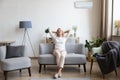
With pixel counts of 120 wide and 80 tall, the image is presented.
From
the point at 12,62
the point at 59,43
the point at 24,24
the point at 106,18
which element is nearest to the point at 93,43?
the point at 106,18

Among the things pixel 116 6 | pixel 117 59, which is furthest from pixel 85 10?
pixel 117 59

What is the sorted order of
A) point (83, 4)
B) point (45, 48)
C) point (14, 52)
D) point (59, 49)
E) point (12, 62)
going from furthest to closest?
point (83, 4)
point (45, 48)
point (59, 49)
point (14, 52)
point (12, 62)

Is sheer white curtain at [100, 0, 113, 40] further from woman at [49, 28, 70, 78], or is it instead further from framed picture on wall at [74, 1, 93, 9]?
woman at [49, 28, 70, 78]

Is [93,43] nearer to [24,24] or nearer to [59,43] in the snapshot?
[59,43]

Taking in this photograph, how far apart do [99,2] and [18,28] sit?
2911 mm

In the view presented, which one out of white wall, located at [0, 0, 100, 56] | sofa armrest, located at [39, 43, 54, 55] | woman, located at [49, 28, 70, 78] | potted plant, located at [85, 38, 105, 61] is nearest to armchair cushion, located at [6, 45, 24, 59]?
sofa armrest, located at [39, 43, 54, 55]

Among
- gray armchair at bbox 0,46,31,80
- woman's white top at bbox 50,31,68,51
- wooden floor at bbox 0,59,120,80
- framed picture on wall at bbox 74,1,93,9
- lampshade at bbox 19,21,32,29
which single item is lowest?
wooden floor at bbox 0,59,120,80

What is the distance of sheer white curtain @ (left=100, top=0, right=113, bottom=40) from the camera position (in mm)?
6770

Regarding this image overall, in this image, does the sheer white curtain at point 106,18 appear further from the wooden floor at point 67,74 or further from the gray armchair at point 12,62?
the gray armchair at point 12,62

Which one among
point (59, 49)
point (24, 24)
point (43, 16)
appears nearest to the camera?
point (59, 49)

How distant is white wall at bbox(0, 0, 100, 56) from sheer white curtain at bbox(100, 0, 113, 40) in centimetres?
32

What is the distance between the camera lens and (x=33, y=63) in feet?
22.7

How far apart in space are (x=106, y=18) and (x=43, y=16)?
83.9 inches

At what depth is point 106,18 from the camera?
22.8 ft
